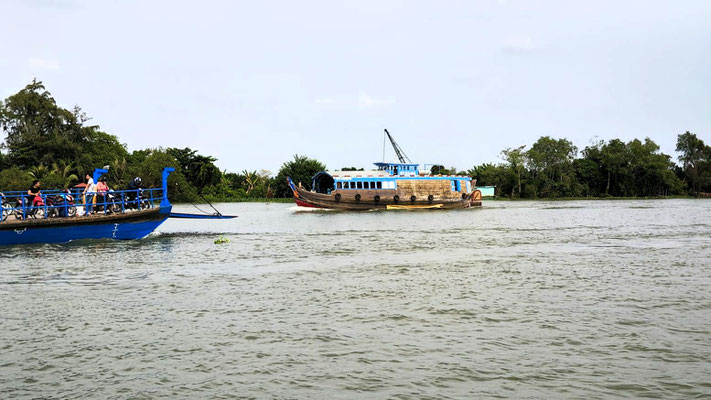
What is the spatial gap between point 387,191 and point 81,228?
35433mm

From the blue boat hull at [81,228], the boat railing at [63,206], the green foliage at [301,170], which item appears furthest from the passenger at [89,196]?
the green foliage at [301,170]

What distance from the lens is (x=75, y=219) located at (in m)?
23.9

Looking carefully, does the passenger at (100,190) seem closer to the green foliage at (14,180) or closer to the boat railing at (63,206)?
the boat railing at (63,206)

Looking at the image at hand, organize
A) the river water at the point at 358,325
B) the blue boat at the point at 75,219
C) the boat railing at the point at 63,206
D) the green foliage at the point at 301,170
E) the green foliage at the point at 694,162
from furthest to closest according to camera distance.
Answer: the green foliage at the point at 694,162
the green foliage at the point at 301,170
the boat railing at the point at 63,206
the blue boat at the point at 75,219
the river water at the point at 358,325

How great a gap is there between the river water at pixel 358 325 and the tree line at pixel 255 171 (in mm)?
54085

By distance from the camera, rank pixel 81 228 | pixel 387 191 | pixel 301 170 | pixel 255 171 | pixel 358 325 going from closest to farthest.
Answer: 1. pixel 358 325
2. pixel 81 228
3. pixel 387 191
4. pixel 301 170
5. pixel 255 171

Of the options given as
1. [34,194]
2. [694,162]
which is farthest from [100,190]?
[694,162]

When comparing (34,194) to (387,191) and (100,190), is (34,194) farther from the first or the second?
(387,191)

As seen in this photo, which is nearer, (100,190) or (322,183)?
(100,190)

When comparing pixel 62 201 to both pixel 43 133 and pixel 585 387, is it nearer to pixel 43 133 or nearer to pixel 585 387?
pixel 585 387

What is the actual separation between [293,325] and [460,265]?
28.4 ft

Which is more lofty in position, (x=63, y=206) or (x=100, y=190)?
(x=100, y=190)

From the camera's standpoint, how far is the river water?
7703 mm

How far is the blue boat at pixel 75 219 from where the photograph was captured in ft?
76.4
